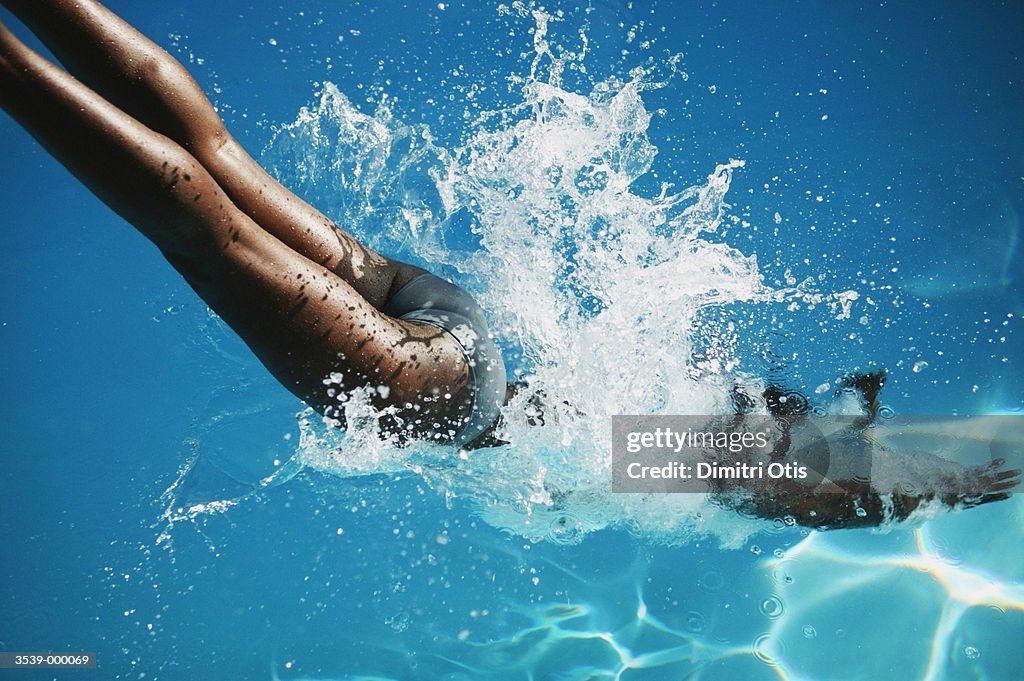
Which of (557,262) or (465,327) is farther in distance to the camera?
(557,262)

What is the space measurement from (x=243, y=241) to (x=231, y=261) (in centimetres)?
4

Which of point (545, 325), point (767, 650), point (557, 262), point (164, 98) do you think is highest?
point (557, 262)

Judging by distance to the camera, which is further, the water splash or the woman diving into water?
the water splash

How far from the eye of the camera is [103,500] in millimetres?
3316

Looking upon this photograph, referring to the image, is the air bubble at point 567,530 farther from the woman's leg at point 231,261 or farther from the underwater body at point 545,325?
the woman's leg at point 231,261

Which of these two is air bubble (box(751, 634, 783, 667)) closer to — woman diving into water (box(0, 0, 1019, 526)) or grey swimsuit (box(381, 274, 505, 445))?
woman diving into water (box(0, 0, 1019, 526))

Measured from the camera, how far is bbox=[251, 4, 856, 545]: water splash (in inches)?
97.0

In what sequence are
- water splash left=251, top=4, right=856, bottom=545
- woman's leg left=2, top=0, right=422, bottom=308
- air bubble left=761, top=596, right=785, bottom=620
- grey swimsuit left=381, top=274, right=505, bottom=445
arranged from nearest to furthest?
woman's leg left=2, top=0, right=422, bottom=308, grey swimsuit left=381, top=274, right=505, bottom=445, water splash left=251, top=4, right=856, bottom=545, air bubble left=761, top=596, right=785, bottom=620

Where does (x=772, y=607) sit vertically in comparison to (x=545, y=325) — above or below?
below

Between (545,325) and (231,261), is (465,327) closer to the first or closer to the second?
(231,261)

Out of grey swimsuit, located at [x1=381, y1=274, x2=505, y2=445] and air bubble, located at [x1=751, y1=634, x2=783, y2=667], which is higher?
grey swimsuit, located at [x1=381, y1=274, x2=505, y2=445]

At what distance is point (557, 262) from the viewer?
290 cm

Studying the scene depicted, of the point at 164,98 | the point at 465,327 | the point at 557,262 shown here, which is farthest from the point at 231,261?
the point at 557,262

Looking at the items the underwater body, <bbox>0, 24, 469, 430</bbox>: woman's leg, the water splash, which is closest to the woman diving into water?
<bbox>0, 24, 469, 430</bbox>: woman's leg
